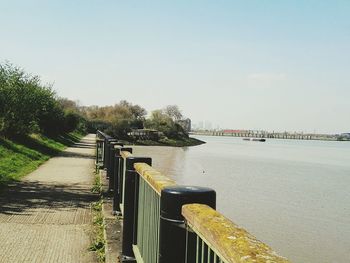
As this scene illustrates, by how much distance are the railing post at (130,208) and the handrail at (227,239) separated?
2810 millimetres

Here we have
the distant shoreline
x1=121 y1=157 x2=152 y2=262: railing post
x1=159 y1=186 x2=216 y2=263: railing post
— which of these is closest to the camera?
x1=159 y1=186 x2=216 y2=263: railing post

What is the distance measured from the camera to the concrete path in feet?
18.7

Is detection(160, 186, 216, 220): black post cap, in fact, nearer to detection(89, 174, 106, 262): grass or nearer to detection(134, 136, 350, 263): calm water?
detection(89, 174, 106, 262): grass

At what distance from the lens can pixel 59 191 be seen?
11.0 m

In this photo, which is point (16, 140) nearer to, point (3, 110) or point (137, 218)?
point (3, 110)

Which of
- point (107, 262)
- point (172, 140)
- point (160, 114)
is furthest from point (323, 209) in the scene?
point (160, 114)

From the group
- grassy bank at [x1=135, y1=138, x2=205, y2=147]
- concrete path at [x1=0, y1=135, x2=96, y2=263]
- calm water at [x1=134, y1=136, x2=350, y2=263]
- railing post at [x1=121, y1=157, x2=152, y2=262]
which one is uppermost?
railing post at [x1=121, y1=157, x2=152, y2=262]

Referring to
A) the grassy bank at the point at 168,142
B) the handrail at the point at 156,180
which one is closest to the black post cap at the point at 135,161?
the handrail at the point at 156,180

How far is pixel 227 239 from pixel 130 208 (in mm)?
3581

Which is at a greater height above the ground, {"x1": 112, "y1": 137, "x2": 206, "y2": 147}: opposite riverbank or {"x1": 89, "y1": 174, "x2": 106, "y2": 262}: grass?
{"x1": 89, "y1": 174, "x2": 106, "y2": 262}: grass

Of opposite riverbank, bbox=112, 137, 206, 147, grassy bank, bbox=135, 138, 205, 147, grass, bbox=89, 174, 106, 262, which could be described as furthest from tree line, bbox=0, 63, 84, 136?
grassy bank, bbox=135, 138, 205, 147

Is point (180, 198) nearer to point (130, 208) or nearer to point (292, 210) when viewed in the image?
point (130, 208)

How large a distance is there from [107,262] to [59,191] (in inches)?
248

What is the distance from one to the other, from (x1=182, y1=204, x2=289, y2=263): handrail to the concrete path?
151 inches
